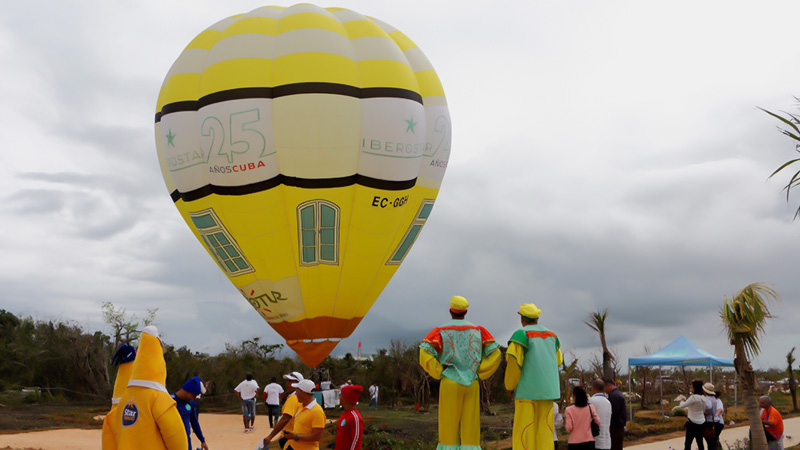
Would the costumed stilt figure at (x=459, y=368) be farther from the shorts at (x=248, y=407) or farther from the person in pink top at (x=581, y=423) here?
the shorts at (x=248, y=407)

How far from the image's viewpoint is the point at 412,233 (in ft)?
48.2

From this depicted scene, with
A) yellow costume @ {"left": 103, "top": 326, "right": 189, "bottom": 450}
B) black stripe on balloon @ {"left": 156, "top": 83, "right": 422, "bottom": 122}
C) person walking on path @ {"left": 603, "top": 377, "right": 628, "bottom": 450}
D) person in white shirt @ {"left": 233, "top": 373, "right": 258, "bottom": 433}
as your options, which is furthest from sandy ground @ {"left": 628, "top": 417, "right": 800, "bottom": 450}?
yellow costume @ {"left": 103, "top": 326, "right": 189, "bottom": 450}

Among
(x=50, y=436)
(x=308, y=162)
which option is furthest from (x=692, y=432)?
(x=50, y=436)

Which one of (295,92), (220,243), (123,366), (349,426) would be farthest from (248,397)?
(123,366)

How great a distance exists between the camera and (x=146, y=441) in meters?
5.53

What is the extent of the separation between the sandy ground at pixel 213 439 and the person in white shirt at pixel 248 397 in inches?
10.6

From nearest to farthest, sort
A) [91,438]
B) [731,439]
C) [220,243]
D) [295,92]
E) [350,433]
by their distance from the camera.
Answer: [350,433] → [295,92] → [220,243] → [91,438] → [731,439]

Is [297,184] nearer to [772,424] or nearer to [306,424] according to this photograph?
[306,424]

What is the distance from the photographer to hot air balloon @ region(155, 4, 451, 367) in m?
12.6

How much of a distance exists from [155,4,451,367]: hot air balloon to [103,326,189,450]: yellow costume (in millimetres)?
7221

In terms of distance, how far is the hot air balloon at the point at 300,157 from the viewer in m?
12.6

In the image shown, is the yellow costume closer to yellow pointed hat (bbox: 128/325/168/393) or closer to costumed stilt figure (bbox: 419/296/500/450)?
yellow pointed hat (bbox: 128/325/168/393)

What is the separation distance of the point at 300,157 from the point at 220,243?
8.02 feet

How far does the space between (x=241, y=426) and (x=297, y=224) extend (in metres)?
9.91
